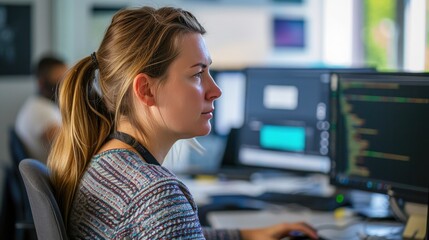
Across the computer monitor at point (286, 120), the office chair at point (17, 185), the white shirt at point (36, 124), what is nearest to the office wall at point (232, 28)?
the white shirt at point (36, 124)

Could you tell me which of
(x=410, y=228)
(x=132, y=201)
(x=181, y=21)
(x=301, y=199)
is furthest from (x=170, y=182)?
(x=301, y=199)

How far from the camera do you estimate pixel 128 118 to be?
1522 millimetres

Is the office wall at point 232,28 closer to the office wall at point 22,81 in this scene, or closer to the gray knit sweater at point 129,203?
the office wall at point 22,81

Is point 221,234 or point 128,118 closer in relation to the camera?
point 128,118

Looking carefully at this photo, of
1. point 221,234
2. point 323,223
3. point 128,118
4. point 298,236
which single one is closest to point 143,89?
point 128,118

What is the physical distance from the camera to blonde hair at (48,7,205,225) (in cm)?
147

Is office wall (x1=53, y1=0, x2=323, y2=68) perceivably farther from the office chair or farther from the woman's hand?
the woman's hand

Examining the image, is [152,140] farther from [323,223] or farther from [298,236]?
[323,223]

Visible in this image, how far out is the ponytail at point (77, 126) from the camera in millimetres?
1515

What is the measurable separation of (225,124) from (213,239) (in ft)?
5.94

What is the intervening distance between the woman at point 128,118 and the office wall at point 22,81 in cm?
310

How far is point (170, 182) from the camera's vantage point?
52.9 inches

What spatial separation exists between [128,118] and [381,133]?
2.76ft

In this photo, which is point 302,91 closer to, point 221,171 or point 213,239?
point 221,171
